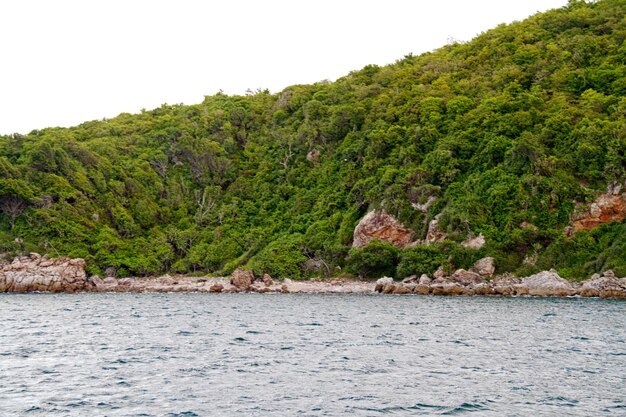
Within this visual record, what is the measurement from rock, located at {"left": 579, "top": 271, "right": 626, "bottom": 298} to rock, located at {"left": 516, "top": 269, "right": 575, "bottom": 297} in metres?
1.59

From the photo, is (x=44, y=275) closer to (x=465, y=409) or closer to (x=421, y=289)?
(x=421, y=289)

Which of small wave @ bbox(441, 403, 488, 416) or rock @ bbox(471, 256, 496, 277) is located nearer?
small wave @ bbox(441, 403, 488, 416)

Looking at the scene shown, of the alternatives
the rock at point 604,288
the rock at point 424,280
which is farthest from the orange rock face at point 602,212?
the rock at point 424,280

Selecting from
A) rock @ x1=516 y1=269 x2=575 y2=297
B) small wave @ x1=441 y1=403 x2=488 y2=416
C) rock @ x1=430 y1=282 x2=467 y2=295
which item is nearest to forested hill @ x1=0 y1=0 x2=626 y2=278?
rock @ x1=516 y1=269 x2=575 y2=297

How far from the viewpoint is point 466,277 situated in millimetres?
80375

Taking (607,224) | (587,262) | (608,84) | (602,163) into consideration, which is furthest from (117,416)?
(608,84)

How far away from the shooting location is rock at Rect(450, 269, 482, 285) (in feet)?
263

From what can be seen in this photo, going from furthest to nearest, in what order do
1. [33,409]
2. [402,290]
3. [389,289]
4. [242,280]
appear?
1. [242,280]
2. [389,289]
3. [402,290]
4. [33,409]

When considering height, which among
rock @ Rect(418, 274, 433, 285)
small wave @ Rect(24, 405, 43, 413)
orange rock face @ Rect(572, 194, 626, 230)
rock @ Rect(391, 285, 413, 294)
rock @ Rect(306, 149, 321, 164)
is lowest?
rock @ Rect(391, 285, 413, 294)

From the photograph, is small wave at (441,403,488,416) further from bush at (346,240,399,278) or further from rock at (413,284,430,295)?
bush at (346,240,399,278)

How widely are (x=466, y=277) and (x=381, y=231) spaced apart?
64.3ft

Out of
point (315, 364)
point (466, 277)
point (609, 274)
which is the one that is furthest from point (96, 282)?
point (315, 364)

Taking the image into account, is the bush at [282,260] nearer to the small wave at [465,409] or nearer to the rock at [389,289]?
the rock at [389,289]

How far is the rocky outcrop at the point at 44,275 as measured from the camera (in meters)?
87.1
